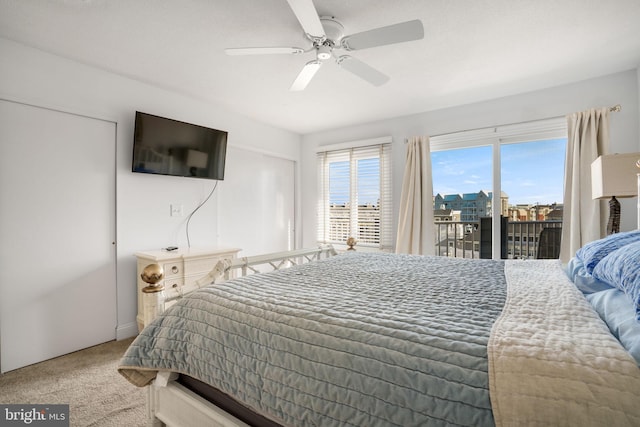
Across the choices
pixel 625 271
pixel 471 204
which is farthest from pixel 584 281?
pixel 471 204

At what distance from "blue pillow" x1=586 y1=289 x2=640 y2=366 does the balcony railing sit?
2.70 m

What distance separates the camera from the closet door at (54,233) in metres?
2.21

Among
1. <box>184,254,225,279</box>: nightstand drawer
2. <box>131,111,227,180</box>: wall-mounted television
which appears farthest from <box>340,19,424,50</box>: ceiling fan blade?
<box>184,254,225,279</box>: nightstand drawer

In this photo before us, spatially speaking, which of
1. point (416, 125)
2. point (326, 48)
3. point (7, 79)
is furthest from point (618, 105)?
point (7, 79)

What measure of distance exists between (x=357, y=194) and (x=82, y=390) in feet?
11.8

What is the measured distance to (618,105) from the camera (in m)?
2.71

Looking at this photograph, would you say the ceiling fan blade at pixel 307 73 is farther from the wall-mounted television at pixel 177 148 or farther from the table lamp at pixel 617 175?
the table lamp at pixel 617 175

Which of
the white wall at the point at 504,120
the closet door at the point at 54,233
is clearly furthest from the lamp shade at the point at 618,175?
the closet door at the point at 54,233

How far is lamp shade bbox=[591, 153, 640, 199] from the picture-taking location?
2.08 m

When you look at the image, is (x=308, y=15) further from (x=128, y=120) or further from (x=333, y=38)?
(x=128, y=120)

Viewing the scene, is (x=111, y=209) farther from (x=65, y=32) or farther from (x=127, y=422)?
(x=127, y=422)

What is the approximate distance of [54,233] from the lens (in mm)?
2412

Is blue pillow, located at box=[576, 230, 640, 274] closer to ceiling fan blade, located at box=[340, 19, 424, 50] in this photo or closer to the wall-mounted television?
ceiling fan blade, located at box=[340, 19, 424, 50]

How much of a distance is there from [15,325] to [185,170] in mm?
1817
